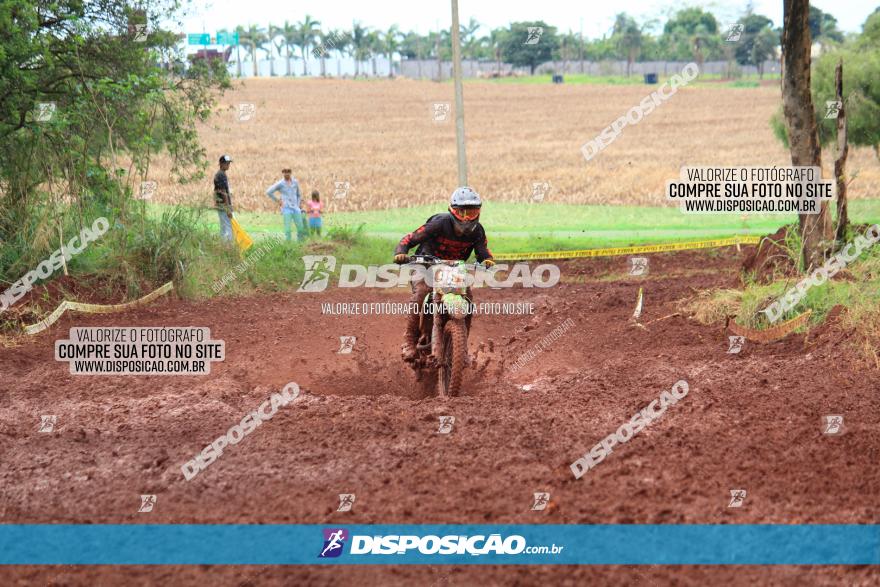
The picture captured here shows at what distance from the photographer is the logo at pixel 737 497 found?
6.16 metres

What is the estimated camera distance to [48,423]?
860 cm

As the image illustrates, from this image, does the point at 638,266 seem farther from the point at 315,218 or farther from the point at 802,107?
the point at 315,218

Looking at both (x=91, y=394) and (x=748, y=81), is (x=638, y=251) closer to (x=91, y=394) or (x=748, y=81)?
(x=91, y=394)

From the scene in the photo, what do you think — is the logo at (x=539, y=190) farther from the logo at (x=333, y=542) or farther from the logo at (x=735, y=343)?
the logo at (x=333, y=542)

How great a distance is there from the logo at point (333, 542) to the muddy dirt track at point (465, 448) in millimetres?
133

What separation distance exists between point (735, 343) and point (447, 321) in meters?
3.42

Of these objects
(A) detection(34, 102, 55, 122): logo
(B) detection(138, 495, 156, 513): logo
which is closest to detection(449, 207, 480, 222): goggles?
(B) detection(138, 495, 156, 513): logo

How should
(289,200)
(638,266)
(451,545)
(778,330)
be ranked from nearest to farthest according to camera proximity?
1. (451,545)
2. (778,330)
3. (638,266)
4. (289,200)

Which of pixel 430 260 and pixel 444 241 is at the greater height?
pixel 444 241

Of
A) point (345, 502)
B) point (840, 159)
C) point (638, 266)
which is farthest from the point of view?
point (638, 266)

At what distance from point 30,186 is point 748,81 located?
63.6 metres

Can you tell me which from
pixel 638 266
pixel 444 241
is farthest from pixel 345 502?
pixel 638 266

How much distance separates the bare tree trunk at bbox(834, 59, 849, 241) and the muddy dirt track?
2455 mm

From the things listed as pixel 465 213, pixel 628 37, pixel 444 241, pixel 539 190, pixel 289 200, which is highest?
pixel 628 37
